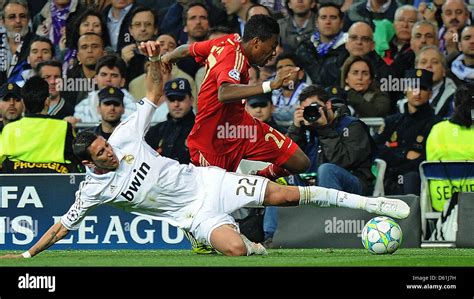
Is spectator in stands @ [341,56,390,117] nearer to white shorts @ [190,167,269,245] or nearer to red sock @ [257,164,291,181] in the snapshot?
red sock @ [257,164,291,181]

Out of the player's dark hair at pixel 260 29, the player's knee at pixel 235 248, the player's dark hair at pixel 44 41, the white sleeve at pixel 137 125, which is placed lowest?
the player's knee at pixel 235 248

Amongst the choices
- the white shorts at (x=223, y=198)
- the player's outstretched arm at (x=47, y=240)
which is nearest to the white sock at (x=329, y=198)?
the white shorts at (x=223, y=198)

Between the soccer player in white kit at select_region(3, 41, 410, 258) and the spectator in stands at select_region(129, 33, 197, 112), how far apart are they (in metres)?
4.12

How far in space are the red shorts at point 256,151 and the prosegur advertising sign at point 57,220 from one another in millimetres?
1587

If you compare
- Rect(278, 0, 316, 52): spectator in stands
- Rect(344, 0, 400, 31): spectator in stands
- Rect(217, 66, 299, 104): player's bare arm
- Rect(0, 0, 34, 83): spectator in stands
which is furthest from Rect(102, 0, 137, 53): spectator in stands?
Rect(217, 66, 299, 104): player's bare arm

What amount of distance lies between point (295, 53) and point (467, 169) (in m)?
3.03

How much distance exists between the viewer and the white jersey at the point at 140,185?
10695mm

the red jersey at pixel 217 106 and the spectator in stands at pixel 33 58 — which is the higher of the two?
the spectator in stands at pixel 33 58

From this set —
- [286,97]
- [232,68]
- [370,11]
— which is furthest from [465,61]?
[232,68]

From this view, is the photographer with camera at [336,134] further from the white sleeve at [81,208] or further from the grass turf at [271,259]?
the white sleeve at [81,208]

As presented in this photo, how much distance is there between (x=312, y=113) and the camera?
1328 cm

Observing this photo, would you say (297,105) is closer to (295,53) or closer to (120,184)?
(295,53)

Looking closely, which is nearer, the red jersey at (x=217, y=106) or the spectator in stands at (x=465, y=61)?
the red jersey at (x=217, y=106)

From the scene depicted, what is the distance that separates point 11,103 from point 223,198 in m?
4.63
